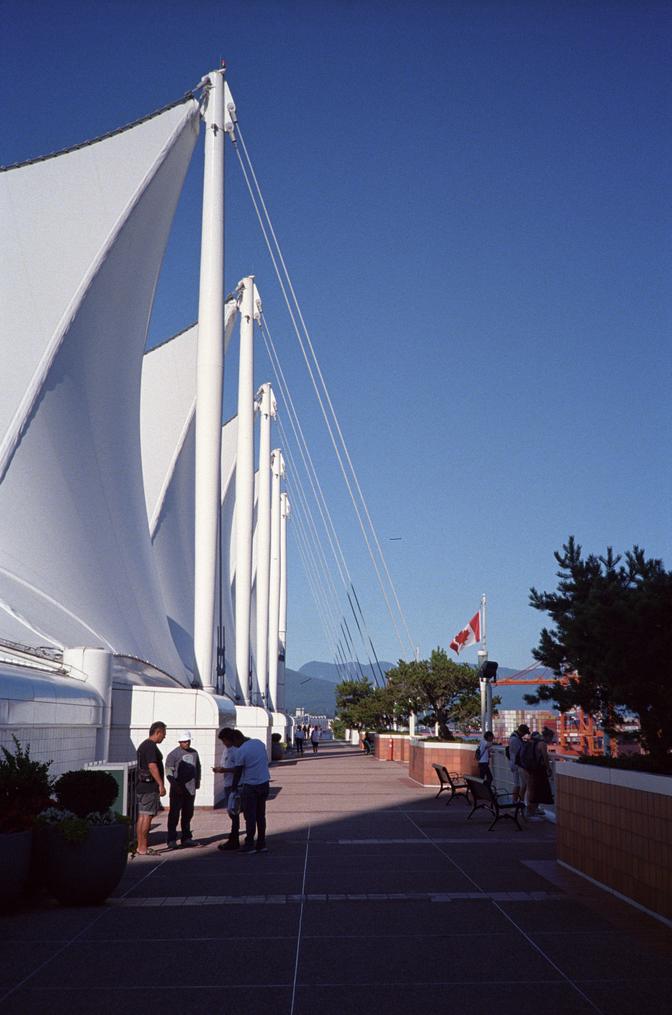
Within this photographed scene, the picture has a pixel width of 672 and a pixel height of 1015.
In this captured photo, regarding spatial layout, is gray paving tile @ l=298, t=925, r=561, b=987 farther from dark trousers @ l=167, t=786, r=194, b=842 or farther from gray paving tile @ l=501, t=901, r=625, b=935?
dark trousers @ l=167, t=786, r=194, b=842

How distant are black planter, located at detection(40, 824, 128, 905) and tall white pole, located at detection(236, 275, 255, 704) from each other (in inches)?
1147

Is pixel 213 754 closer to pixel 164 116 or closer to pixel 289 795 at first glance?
pixel 289 795

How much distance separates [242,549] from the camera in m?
38.3

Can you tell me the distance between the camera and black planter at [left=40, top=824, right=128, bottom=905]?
25.3ft

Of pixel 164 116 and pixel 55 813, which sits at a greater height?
pixel 164 116

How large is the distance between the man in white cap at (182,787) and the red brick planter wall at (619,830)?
13.6 ft

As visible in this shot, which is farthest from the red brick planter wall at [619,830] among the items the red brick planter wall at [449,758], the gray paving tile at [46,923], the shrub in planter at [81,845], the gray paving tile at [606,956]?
the red brick planter wall at [449,758]

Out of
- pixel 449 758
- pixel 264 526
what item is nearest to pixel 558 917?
pixel 449 758

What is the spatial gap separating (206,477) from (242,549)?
14227 millimetres

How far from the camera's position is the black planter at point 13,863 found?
725 centimetres

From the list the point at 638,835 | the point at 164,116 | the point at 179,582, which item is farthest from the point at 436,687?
the point at 638,835

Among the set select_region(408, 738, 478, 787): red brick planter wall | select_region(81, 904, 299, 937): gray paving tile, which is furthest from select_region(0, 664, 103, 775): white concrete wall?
select_region(408, 738, 478, 787): red brick planter wall

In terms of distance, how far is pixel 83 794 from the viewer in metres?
8.11

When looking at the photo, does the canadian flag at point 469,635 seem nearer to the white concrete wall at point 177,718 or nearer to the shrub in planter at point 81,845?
the white concrete wall at point 177,718
